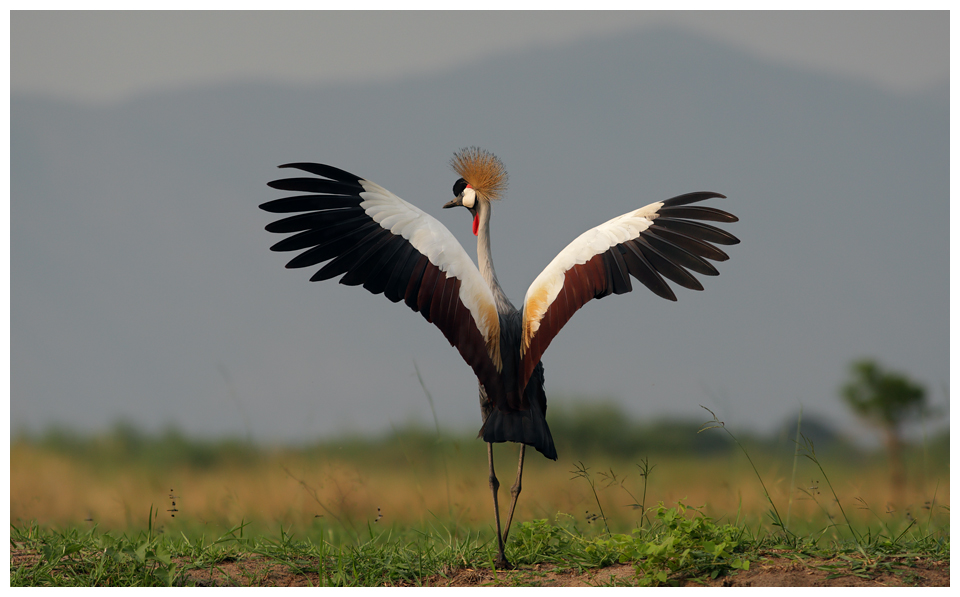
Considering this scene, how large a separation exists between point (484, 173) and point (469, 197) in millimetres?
198

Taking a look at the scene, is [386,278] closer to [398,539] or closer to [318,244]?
[318,244]

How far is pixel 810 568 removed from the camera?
3770 millimetres

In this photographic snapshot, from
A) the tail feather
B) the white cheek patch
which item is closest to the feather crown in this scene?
the white cheek patch

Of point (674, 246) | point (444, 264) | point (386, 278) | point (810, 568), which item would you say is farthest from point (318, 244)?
point (810, 568)

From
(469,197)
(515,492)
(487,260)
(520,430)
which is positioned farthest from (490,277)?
(515,492)

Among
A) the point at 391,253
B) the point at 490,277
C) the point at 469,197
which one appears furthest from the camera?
the point at 469,197

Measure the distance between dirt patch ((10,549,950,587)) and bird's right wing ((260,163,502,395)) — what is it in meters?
1.10

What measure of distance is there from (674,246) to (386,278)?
1.82 m

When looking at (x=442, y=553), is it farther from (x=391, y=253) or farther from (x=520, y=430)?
(x=391, y=253)

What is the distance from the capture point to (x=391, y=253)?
4.15 m

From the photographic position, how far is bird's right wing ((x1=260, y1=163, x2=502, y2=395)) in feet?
13.4

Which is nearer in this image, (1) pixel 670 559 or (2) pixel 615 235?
(1) pixel 670 559

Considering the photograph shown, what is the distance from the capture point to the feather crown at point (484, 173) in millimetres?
4844

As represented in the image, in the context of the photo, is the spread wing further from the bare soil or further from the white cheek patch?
the bare soil
